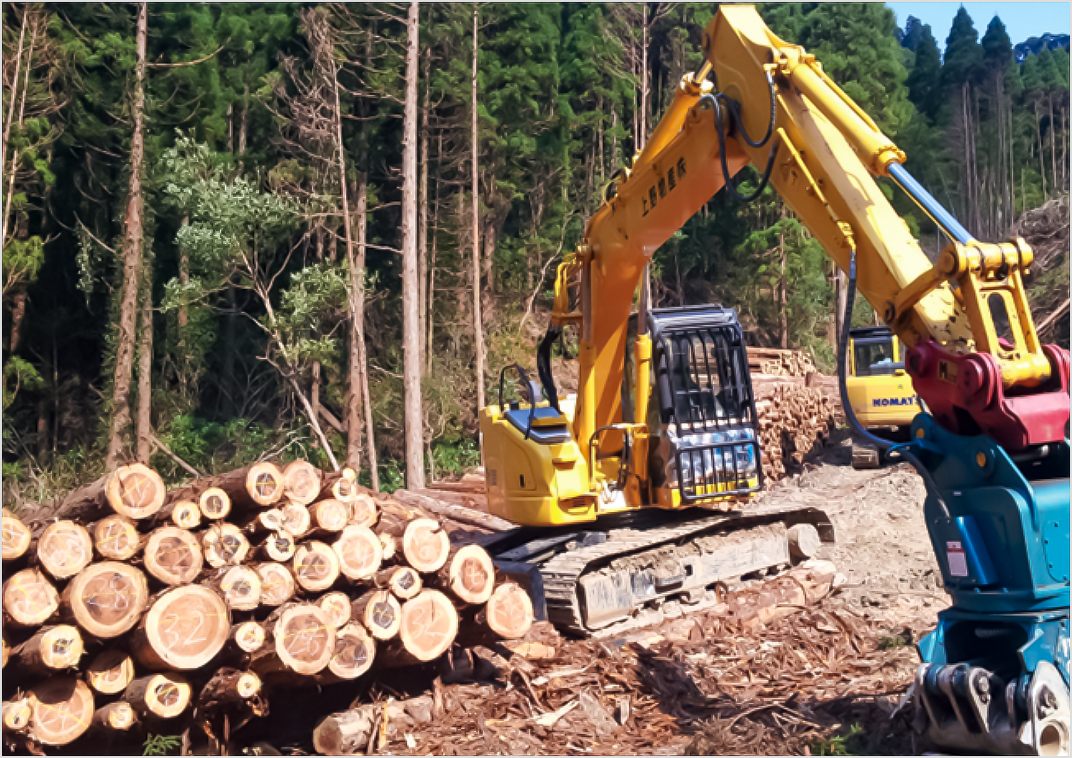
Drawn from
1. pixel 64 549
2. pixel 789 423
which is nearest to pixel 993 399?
pixel 64 549

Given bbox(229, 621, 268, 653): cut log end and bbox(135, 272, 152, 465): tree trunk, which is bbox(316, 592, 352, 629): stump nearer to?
bbox(229, 621, 268, 653): cut log end

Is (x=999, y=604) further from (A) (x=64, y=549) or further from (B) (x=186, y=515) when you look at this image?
(A) (x=64, y=549)

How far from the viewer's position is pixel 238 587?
232 inches

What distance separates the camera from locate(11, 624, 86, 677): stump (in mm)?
5426

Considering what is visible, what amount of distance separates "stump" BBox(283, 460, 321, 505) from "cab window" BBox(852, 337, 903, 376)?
11071 millimetres

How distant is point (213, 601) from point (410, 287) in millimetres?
13006

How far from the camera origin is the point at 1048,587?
4594 millimetres

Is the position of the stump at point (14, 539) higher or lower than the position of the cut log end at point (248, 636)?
higher

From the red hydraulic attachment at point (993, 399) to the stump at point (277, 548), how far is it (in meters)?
3.86

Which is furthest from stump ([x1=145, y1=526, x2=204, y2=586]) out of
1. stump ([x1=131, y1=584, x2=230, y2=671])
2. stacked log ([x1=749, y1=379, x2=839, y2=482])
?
stacked log ([x1=749, y1=379, x2=839, y2=482])

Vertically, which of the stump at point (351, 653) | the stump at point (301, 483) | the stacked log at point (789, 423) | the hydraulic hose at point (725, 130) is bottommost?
the stump at point (351, 653)

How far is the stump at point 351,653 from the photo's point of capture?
5949 millimetres

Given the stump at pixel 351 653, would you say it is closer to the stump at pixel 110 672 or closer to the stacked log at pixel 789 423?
the stump at pixel 110 672

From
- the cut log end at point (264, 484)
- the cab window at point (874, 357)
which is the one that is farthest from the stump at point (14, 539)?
the cab window at point (874, 357)
